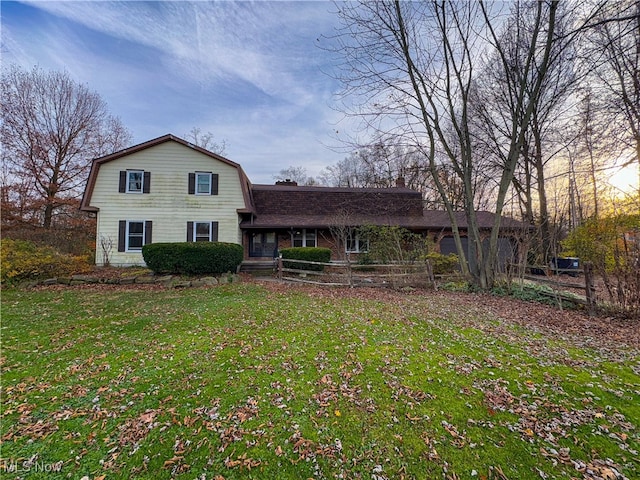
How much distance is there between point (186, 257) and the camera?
11.7 m

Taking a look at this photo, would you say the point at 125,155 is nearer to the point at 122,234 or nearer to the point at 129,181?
the point at 129,181

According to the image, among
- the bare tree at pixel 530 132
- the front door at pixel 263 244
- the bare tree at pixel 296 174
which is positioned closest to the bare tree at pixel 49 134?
the front door at pixel 263 244

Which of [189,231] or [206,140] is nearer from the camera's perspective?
[189,231]

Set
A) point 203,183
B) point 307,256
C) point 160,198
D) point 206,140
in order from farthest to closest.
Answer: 1. point 206,140
2. point 203,183
3. point 160,198
4. point 307,256

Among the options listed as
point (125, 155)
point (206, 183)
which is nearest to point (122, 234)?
point (125, 155)

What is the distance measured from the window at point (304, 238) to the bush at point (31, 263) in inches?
399

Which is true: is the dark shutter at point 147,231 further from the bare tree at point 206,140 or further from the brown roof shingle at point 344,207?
the bare tree at point 206,140

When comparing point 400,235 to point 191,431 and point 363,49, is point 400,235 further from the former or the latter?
point 191,431

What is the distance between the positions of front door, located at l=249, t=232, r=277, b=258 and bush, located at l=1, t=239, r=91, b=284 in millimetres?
8018

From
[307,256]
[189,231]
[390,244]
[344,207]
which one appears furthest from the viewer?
[344,207]

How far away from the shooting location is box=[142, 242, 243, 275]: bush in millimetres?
11578

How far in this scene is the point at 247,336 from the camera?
5.28m

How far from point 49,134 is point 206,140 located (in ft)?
44.8

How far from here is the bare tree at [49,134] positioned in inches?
714
